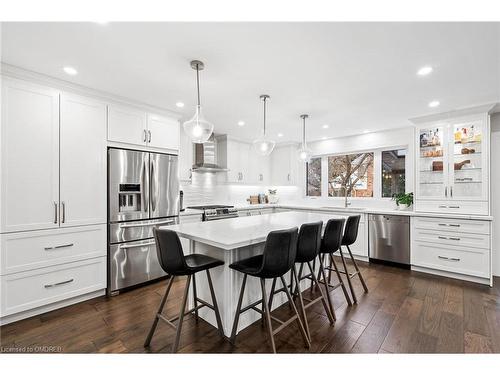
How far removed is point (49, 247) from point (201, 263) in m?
1.77

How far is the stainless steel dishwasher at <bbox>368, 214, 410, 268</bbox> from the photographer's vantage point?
3.81m

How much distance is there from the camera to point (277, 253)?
5.64ft

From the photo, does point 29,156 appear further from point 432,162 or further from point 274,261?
point 432,162

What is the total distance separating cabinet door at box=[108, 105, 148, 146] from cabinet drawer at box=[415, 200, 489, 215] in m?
4.45

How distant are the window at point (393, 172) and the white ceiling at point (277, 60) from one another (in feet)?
4.78

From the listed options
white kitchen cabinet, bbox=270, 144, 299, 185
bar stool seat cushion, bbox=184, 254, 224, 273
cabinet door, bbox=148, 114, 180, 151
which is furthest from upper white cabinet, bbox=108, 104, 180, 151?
white kitchen cabinet, bbox=270, 144, 299, 185

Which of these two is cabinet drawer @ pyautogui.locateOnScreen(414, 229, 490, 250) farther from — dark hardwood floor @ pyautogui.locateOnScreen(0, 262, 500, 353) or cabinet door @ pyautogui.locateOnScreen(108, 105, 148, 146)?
cabinet door @ pyautogui.locateOnScreen(108, 105, 148, 146)

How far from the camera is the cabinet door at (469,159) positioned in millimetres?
3292

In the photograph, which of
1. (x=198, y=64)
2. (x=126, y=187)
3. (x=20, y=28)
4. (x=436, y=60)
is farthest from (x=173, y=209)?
(x=436, y=60)

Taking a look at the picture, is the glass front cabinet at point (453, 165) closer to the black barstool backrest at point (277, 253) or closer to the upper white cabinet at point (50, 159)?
the black barstool backrest at point (277, 253)

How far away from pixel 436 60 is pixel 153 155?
332 centimetres

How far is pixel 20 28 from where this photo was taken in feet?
5.47

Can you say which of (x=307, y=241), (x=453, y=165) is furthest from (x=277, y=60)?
(x=453, y=165)
